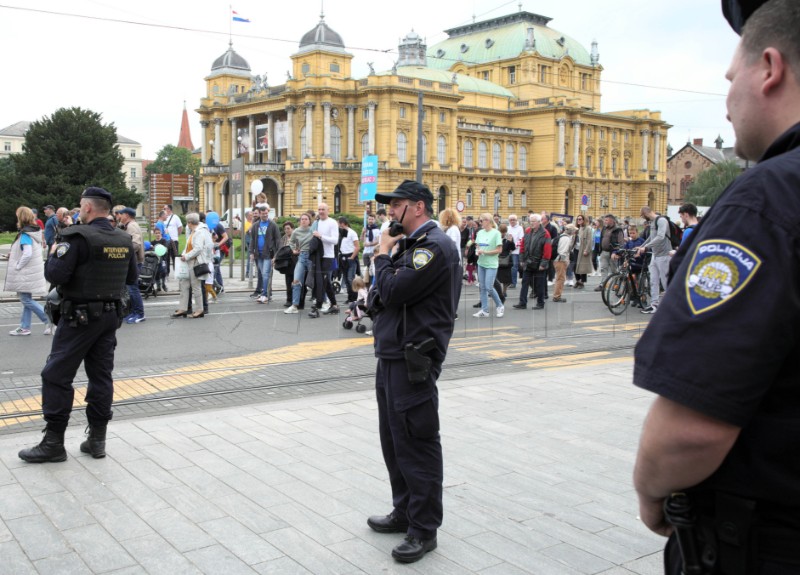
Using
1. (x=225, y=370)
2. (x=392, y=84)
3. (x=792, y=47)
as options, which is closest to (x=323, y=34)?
(x=392, y=84)

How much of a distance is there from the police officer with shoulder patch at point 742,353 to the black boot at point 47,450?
4855 mm

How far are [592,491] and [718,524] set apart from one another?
3.49 metres

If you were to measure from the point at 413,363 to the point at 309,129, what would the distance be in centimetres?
8255

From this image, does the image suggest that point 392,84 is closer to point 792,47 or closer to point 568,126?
point 568,126

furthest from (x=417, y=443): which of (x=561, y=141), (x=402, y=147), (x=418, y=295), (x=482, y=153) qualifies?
(x=561, y=141)

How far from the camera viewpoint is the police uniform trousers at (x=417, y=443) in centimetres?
410

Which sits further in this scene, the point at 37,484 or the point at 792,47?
the point at 37,484

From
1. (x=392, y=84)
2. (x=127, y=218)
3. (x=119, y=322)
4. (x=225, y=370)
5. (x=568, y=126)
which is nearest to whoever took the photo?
(x=119, y=322)

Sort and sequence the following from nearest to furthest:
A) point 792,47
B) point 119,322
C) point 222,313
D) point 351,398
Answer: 1. point 792,47
2. point 119,322
3. point 351,398
4. point 222,313

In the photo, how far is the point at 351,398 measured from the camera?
7.55 m

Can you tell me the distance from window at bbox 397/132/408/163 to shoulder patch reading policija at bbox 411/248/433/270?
81.8 m

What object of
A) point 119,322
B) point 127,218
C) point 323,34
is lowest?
point 119,322

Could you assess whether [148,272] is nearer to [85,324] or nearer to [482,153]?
[85,324]

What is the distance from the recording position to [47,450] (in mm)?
5543
